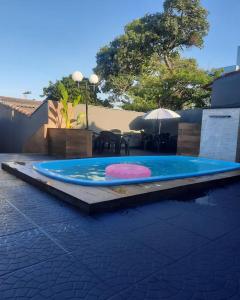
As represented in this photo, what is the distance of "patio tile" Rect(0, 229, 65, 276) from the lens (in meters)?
1.61

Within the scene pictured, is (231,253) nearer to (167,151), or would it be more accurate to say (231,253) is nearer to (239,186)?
(239,186)

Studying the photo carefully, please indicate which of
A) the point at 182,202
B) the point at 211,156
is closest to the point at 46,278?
the point at 182,202

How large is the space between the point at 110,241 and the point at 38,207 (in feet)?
3.62

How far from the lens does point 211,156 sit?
26.8 feet

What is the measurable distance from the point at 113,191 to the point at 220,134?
608cm

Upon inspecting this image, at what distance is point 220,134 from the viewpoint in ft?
26.1

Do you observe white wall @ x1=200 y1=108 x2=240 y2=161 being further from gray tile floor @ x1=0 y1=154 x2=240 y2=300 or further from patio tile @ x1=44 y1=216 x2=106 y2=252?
patio tile @ x1=44 y1=216 x2=106 y2=252

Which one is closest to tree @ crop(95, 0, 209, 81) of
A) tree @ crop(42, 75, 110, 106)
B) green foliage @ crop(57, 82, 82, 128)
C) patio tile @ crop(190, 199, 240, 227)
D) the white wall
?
tree @ crop(42, 75, 110, 106)

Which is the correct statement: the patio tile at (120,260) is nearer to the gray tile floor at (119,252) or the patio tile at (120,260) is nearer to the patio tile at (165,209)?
the gray tile floor at (119,252)

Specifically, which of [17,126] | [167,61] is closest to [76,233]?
[17,126]

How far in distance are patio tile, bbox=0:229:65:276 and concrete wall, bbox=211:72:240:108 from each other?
9822 mm

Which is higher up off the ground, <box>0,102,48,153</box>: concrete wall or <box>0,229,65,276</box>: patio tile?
<box>0,102,48,153</box>: concrete wall

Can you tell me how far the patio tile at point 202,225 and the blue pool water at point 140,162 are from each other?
1.03 m

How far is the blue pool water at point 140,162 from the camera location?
14.0 feet
